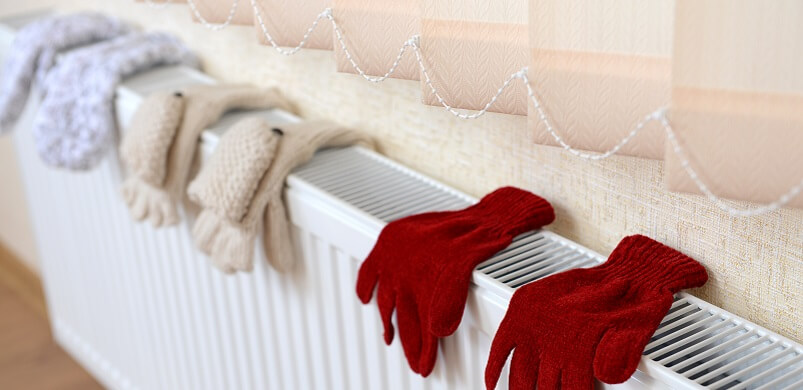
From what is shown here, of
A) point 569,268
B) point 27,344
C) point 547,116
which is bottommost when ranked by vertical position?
point 27,344

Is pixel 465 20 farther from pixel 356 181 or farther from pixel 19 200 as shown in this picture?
pixel 19 200

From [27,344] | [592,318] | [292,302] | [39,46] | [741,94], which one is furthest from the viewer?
[27,344]

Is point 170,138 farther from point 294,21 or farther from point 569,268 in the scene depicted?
point 569,268

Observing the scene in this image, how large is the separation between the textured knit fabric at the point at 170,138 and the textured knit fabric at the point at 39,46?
0.99 ft

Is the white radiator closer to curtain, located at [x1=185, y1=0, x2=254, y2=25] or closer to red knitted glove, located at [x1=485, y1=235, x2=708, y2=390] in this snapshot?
red knitted glove, located at [x1=485, y1=235, x2=708, y2=390]

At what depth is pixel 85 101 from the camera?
1.21 m

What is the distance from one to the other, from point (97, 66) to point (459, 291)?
714 millimetres

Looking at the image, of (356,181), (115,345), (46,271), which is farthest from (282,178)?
(46,271)

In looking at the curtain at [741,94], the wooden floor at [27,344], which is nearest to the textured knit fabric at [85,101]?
the wooden floor at [27,344]

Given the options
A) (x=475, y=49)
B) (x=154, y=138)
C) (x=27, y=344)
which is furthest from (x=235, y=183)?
(x=27, y=344)

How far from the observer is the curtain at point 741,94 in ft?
1.59

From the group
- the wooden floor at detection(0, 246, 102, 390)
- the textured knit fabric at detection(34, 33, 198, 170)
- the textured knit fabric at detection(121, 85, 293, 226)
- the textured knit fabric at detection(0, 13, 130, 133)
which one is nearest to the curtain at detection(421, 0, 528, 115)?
the textured knit fabric at detection(121, 85, 293, 226)

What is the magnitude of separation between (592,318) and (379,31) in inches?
10.7

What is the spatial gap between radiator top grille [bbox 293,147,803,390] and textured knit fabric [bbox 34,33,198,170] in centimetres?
36
